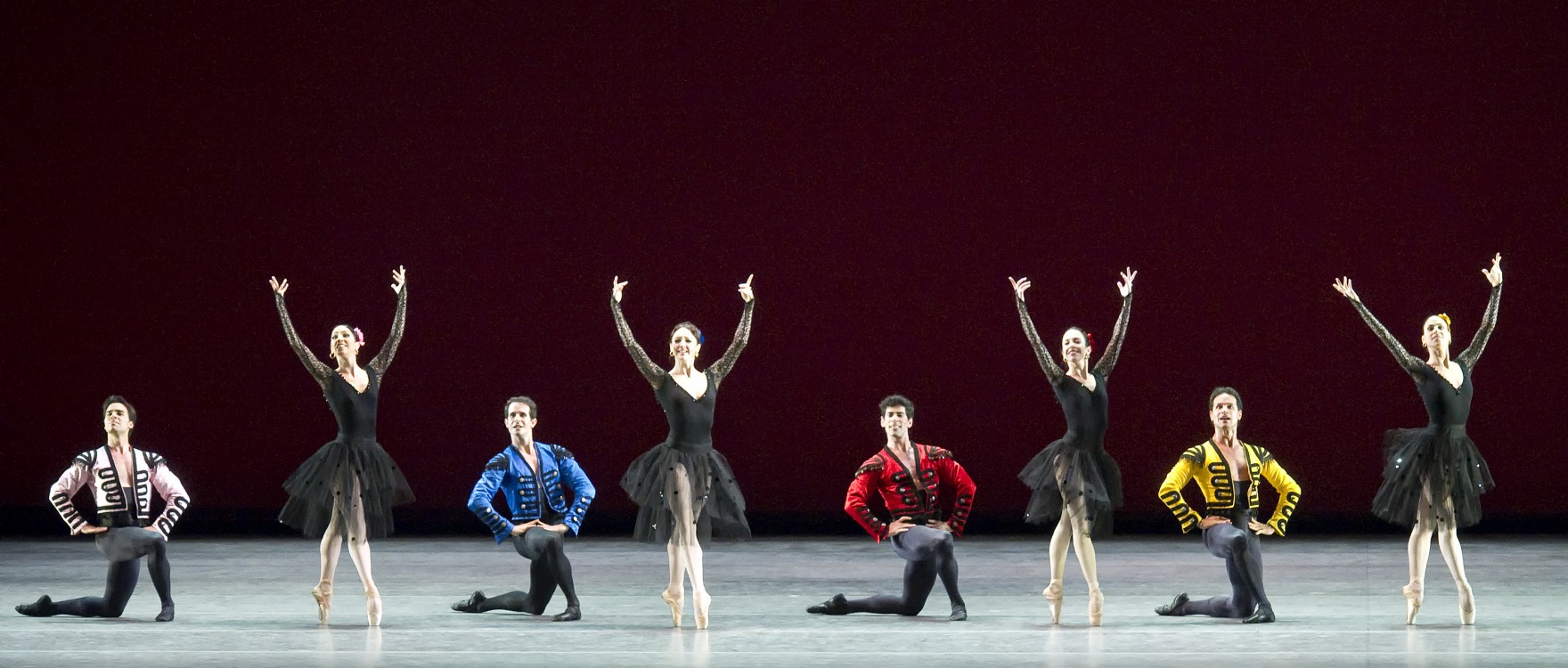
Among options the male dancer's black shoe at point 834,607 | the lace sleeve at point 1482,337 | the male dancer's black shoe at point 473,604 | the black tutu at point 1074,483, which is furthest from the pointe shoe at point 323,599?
the lace sleeve at point 1482,337

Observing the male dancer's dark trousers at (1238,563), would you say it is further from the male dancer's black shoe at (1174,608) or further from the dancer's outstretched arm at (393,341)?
the dancer's outstretched arm at (393,341)

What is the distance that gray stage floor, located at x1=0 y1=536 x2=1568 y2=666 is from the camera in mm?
5438

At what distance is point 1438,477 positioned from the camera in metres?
5.99

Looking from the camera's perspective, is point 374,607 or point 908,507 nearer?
point 374,607

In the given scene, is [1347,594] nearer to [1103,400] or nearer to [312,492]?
[1103,400]

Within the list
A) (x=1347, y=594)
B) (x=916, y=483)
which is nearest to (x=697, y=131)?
(x=916, y=483)

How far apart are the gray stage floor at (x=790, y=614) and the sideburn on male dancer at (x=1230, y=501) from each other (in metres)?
0.09

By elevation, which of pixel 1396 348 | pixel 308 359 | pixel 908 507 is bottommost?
pixel 908 507

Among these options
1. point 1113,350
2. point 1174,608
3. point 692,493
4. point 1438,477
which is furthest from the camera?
point 1174,608

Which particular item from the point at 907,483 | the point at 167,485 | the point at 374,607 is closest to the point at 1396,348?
the point at 907,483

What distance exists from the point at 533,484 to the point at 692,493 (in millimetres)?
659

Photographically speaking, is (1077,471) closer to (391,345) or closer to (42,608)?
(391,345)

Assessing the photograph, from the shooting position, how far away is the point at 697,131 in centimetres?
958

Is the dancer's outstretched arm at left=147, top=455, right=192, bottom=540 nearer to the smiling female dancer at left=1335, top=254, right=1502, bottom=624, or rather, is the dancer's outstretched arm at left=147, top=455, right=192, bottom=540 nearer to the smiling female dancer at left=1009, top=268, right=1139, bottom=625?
the smiling female dancer at left=1009, top=268, right=1139, bottom=625
